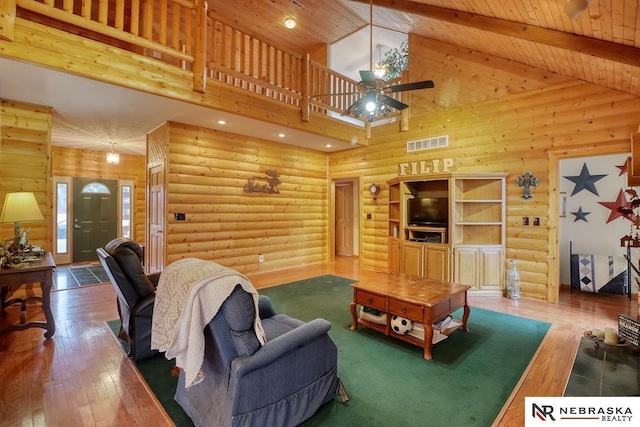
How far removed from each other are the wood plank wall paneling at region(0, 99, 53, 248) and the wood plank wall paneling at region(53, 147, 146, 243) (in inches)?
143

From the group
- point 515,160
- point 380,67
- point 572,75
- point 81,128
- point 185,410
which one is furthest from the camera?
point 380,67

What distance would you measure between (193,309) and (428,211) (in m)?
4.49

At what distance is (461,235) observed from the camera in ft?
16.4

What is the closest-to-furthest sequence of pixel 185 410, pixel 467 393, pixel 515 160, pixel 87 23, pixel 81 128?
pixel 185 410
pixel 467 393
pixel 87 23
pixel 515 160
pixel 81 128

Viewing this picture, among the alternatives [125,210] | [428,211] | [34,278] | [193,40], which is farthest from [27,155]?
[428,211]

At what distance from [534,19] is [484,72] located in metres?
1.72

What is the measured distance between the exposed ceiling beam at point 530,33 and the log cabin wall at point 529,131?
3.61 feet

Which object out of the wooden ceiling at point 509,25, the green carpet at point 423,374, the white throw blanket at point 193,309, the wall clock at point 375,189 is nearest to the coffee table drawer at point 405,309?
the green carpet at point 423,374

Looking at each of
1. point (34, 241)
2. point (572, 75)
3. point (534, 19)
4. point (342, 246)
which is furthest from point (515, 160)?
point (34, 241)

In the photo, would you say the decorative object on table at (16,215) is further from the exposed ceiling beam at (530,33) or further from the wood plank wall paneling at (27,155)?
the exposed ceiling beam at (530,33)

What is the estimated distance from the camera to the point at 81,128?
17.4 feet

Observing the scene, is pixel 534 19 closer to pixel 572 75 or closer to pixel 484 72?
pixel 572 75

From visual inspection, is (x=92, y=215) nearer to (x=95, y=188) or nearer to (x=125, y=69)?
(x=95, y=188)

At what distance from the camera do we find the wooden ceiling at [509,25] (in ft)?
9.30
